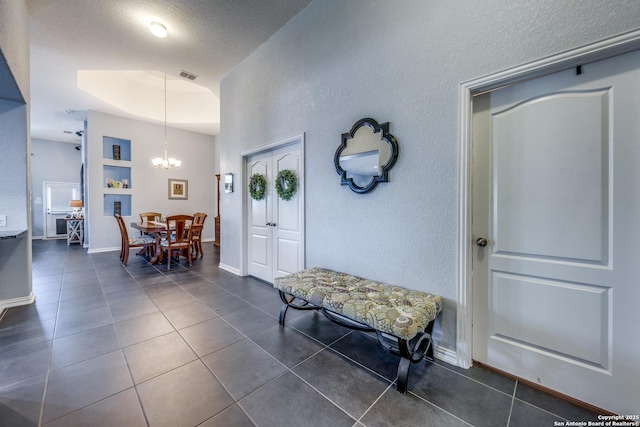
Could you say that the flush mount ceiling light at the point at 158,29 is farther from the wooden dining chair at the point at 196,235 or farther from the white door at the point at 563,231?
the white door at the point at 563,231

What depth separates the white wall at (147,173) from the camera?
6.07m

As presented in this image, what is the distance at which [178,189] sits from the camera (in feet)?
24.3

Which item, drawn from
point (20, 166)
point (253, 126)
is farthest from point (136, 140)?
point (253, 126)

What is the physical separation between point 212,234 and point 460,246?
775 centimetres

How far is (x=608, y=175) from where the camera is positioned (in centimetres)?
141

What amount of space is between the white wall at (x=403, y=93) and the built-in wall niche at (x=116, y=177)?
5.73 meters

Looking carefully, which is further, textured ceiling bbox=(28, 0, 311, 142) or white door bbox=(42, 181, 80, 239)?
white door bbox=(42, 181, 80, 239)

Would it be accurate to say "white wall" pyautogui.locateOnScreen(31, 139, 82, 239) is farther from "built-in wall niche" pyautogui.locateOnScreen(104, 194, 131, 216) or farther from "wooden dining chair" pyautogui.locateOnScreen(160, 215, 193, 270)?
"wooden dining chair" pyautogui.locateOnScreen(160, 215, 193, 270)

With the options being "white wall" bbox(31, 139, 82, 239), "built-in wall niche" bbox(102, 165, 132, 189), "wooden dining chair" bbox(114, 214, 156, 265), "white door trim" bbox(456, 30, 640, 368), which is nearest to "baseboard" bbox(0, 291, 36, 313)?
"wooden dining chair" bbox(114, 214, 156, 265)

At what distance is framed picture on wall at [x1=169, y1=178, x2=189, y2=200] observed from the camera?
23.9 ft

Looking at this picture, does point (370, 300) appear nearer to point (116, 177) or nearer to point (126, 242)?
point (126, 242)

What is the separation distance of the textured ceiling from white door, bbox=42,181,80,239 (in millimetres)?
4943

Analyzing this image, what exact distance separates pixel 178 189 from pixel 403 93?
283 inches

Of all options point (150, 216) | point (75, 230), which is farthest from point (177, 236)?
point (75, 230)
